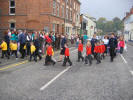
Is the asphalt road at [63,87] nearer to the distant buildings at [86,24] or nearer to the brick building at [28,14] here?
the brick building at [28,14]

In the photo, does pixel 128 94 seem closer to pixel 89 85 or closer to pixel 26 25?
pixel 89 85

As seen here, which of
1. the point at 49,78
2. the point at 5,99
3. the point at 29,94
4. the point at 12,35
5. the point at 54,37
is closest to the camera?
the point at 5,99

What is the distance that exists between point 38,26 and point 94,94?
23.5 meters

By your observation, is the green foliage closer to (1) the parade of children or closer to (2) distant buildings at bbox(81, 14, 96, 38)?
(2) distant buildings at bbox(81, 14, 96, 38)

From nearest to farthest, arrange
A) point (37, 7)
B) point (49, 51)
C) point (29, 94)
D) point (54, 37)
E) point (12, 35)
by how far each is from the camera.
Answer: point (29, 94), point (49, 51), point (12, 35), point (54, 37), point (37, 7)

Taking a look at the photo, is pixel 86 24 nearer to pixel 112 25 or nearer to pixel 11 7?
pixel 11 7

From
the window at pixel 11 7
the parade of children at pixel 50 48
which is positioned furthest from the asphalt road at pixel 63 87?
the window at pixel 11 7

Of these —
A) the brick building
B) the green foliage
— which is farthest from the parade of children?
the green foliage

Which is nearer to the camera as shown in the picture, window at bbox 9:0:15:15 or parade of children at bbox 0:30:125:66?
parade of children at bbox 0:30:125:66

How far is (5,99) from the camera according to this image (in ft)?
18.4

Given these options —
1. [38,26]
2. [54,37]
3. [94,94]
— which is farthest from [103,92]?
[38,26]

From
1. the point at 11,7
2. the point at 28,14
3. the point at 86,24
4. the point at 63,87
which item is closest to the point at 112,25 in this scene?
the point at 86,24

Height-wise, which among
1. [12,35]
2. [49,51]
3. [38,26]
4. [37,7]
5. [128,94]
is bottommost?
[128,94]

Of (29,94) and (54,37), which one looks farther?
(54,37)
